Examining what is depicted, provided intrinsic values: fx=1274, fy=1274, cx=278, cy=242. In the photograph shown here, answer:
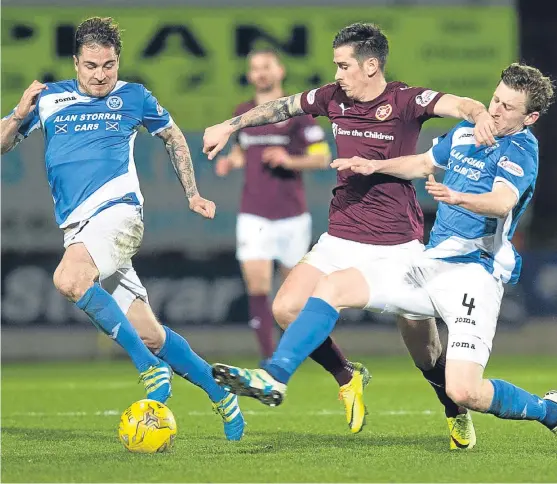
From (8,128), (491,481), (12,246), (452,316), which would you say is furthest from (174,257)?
(491,481)

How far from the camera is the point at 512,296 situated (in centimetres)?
1312

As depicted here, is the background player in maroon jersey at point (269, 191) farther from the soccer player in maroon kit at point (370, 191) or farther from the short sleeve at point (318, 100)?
the soccer player in maroon kit at point (370, 191)

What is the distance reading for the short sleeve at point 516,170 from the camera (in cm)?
606

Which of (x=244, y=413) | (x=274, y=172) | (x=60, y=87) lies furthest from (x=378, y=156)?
(x=274, y=172)

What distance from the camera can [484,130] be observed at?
19.7 ft

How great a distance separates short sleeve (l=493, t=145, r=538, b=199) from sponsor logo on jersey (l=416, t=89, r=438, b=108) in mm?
616

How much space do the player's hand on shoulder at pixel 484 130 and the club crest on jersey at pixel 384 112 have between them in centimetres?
76

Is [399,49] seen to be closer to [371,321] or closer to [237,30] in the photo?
[237,30]

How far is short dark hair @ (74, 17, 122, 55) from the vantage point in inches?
275

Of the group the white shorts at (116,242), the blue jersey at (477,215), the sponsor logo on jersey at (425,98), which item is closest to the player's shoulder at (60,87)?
the white shorts at (116,242)

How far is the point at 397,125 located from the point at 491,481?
2.13 metres

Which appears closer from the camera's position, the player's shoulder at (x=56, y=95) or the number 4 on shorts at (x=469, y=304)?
the number 4 on shorts at (x=469, y=304)

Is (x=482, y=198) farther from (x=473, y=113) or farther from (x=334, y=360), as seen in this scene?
(x=334, y=360)

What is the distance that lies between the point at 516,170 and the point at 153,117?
2.21 metres
